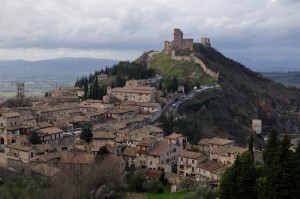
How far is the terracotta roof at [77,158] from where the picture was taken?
50.5m

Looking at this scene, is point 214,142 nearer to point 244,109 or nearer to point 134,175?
point 134,175

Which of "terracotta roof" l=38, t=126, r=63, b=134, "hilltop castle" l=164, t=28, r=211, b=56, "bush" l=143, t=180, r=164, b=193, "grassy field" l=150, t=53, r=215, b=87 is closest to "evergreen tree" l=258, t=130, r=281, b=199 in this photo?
"bush" l=143, t=180, r=164, b=193

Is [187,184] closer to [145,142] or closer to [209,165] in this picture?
[209,165]

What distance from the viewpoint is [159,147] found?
58.2 metres

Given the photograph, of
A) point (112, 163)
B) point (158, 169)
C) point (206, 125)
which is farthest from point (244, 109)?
point (112, 163)

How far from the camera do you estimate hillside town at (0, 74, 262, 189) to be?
52872mm

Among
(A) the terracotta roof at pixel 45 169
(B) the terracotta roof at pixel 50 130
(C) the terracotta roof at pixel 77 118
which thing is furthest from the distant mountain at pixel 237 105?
(A) the terracotta roof at pixel 45 169

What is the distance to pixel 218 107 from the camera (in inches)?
4279

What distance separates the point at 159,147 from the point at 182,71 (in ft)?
240

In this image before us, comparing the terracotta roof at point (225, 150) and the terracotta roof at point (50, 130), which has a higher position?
the terracotta roof at point (50, 130)

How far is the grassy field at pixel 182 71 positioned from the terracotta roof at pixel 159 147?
56444 mm

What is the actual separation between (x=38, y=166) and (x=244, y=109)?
7932 centimetres

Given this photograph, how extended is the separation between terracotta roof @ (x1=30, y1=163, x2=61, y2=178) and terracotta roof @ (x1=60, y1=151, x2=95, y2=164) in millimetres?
2208

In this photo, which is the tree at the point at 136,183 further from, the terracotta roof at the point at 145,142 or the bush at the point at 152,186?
the terracotta roof at the point at 145,142
